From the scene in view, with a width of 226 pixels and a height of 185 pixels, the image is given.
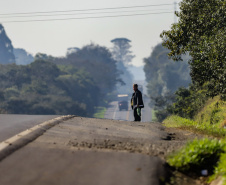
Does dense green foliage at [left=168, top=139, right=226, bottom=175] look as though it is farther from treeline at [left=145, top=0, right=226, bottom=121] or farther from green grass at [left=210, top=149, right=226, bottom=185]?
treeline at [left=145, top=0, right=226, bottom=121]

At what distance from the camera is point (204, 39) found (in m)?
17.4

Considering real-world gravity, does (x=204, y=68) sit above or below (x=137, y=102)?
above

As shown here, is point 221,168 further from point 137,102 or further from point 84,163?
point 137,102

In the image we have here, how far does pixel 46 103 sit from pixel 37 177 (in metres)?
60.1

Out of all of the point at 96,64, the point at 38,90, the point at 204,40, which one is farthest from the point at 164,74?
the point at 204,40

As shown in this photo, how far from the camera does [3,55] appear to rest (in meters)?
167

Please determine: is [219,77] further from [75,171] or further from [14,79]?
[14,79]

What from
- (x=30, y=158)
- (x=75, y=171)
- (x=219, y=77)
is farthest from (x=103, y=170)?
(x=219, y=77)

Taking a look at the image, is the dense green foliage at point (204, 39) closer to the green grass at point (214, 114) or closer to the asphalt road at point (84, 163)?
the green grass at point (214, 114)

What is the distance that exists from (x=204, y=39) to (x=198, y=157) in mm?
11560

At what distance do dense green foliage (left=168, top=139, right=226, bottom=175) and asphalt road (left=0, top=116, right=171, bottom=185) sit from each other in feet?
0.93

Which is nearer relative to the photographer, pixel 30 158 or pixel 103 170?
pixel 103 170

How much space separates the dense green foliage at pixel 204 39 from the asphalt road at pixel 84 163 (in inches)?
342

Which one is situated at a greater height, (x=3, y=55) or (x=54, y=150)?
(x=3, y=55)
